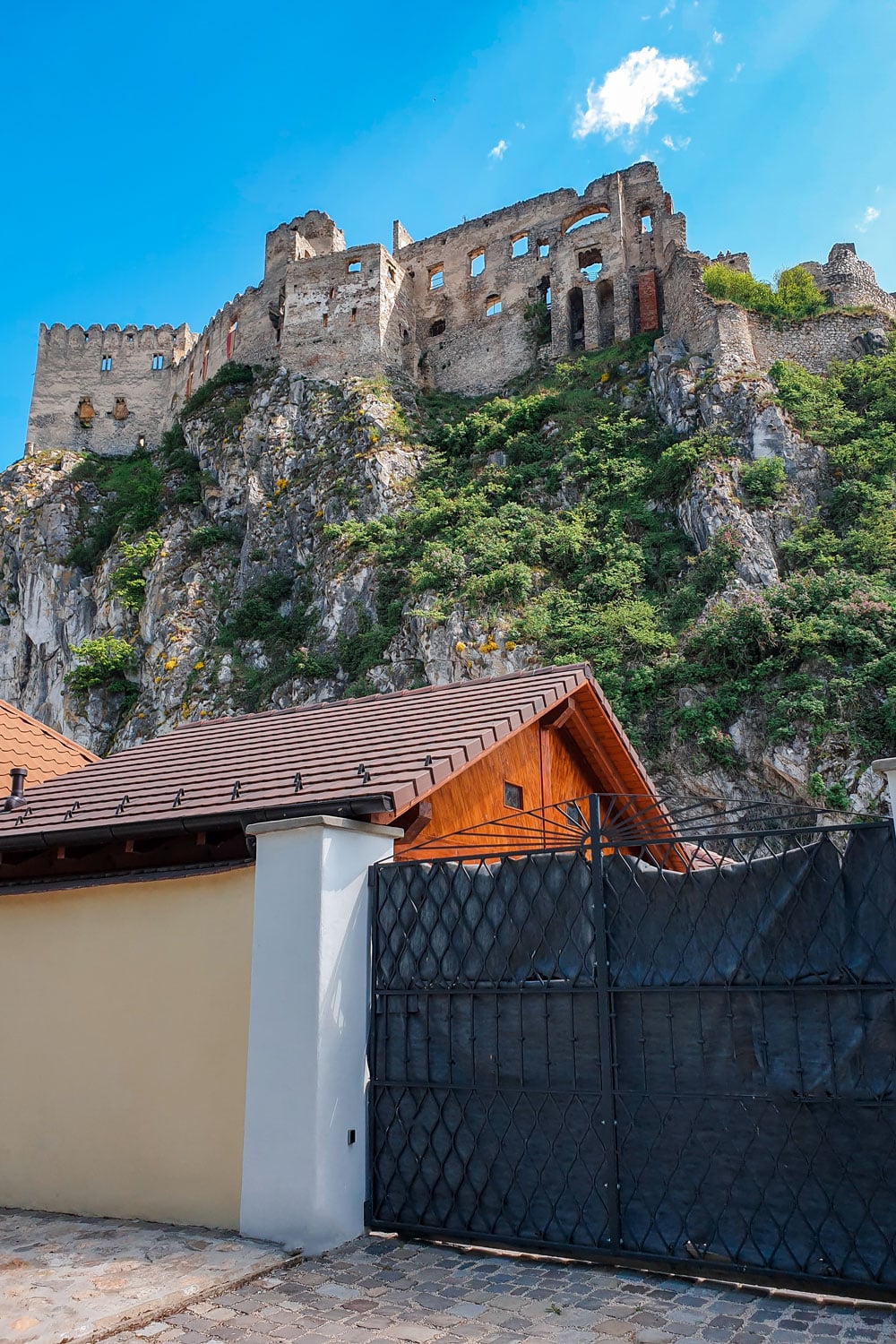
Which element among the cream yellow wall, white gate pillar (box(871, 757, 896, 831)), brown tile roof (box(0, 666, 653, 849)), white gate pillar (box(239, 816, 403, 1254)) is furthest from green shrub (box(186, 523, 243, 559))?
white gate pillar (box(871, 757, 896, 831))

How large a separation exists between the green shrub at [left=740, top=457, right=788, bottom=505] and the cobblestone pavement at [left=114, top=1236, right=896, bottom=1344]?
23.0 meters

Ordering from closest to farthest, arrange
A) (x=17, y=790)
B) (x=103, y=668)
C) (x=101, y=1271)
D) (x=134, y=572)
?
(x=101, y=1271) < (x=17, y=790) < (x=103, y=668) < (x=134, y=572)

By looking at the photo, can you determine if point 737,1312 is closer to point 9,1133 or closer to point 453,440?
point 9,1133

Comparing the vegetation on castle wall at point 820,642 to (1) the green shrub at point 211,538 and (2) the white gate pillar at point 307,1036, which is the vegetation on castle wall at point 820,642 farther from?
(1) the green shrub at point 211,538

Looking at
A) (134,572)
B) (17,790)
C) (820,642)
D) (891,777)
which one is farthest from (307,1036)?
(134,572)

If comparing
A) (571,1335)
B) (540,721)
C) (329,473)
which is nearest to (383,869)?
(571,1335)

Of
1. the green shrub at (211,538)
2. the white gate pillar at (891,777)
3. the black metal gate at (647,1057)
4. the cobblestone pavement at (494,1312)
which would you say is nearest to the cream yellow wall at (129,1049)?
the black metal gate at (647,1057)

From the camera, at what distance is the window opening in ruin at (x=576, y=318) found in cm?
3597

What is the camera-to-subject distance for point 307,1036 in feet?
18.6

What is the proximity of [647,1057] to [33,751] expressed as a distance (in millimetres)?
8398

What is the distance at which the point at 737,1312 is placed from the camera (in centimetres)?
436

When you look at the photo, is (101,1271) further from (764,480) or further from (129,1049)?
(764,480)

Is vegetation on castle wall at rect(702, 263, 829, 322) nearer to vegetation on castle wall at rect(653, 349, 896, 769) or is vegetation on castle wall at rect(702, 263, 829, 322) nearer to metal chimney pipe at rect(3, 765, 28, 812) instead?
vegetation on castle wall at rect(653, 349, 896, 769)

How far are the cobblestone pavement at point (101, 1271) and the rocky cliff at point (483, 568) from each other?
1518cm
